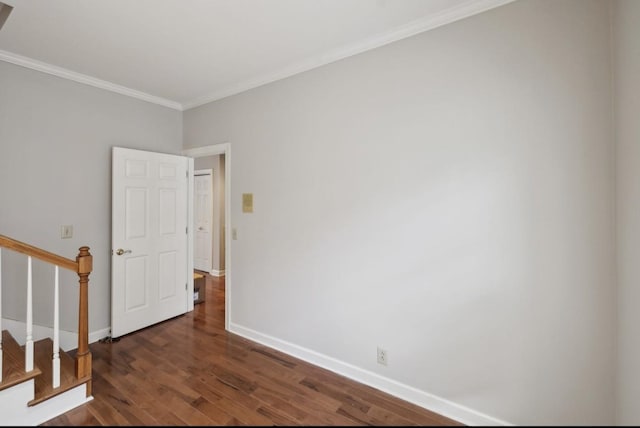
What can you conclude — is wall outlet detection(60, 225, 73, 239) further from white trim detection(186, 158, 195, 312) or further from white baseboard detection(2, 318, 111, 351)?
white trim detection(186, 158, 195, 312)

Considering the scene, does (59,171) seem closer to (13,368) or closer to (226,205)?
(226,205)

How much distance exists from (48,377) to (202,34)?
7.92 ft

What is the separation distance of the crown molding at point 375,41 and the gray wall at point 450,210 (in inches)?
1.9

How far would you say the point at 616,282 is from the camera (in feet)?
3.39

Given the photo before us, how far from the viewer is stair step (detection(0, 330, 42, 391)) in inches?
59.1

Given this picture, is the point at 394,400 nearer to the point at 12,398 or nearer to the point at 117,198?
the point at 12,398

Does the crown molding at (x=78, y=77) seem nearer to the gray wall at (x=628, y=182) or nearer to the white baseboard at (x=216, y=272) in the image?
the white baseboard at (x=216, y=272)

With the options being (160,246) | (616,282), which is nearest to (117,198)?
(160,246)

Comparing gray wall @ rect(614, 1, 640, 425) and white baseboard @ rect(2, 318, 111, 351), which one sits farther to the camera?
white baseboard @ rect(2, 318, 111, 351)

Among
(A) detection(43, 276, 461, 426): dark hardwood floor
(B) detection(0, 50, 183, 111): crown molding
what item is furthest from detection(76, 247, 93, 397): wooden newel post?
(B) detection(0, 50, 183, 111): crown molding

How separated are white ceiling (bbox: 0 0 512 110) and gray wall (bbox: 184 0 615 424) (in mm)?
136

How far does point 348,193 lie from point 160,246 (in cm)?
232

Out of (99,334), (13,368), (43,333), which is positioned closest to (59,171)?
(43,333)

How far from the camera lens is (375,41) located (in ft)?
6.92
